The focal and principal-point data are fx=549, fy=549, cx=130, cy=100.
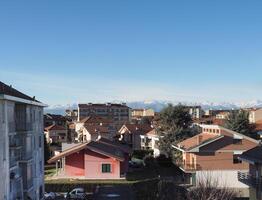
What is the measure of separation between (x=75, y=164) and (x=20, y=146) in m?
29.6

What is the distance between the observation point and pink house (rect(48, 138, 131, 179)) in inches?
2616

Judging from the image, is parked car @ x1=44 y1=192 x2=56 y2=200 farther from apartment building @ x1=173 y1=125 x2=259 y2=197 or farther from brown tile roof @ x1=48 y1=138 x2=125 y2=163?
apartment building @ x1=173 y1=125 x2=259 y2=197

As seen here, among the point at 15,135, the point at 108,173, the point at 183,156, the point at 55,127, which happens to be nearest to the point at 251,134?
the point at 183,156

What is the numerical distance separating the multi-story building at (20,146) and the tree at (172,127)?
33600mm

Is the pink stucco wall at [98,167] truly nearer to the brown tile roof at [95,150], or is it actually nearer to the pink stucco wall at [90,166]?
the pink stucco wall at [90,166]

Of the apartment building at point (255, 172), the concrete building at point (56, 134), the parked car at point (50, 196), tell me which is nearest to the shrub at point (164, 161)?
the parked car at point (50, 196)

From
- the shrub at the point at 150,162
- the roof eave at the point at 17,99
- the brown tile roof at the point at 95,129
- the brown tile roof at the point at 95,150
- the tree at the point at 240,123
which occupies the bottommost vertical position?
the shrub at the point at 150,162

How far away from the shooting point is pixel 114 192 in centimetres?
5544

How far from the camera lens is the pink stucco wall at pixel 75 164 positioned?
221ft

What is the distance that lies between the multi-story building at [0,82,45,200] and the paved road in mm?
7701

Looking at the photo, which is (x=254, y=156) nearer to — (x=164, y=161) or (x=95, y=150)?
(x=95, y=150)

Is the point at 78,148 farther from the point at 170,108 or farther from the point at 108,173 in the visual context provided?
the point at 170,108

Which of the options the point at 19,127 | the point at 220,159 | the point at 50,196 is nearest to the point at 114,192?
the point at 50,196

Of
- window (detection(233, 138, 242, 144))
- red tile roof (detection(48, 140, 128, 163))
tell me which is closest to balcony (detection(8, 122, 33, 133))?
red tile roof (detection(48, 140, 128, 163))
